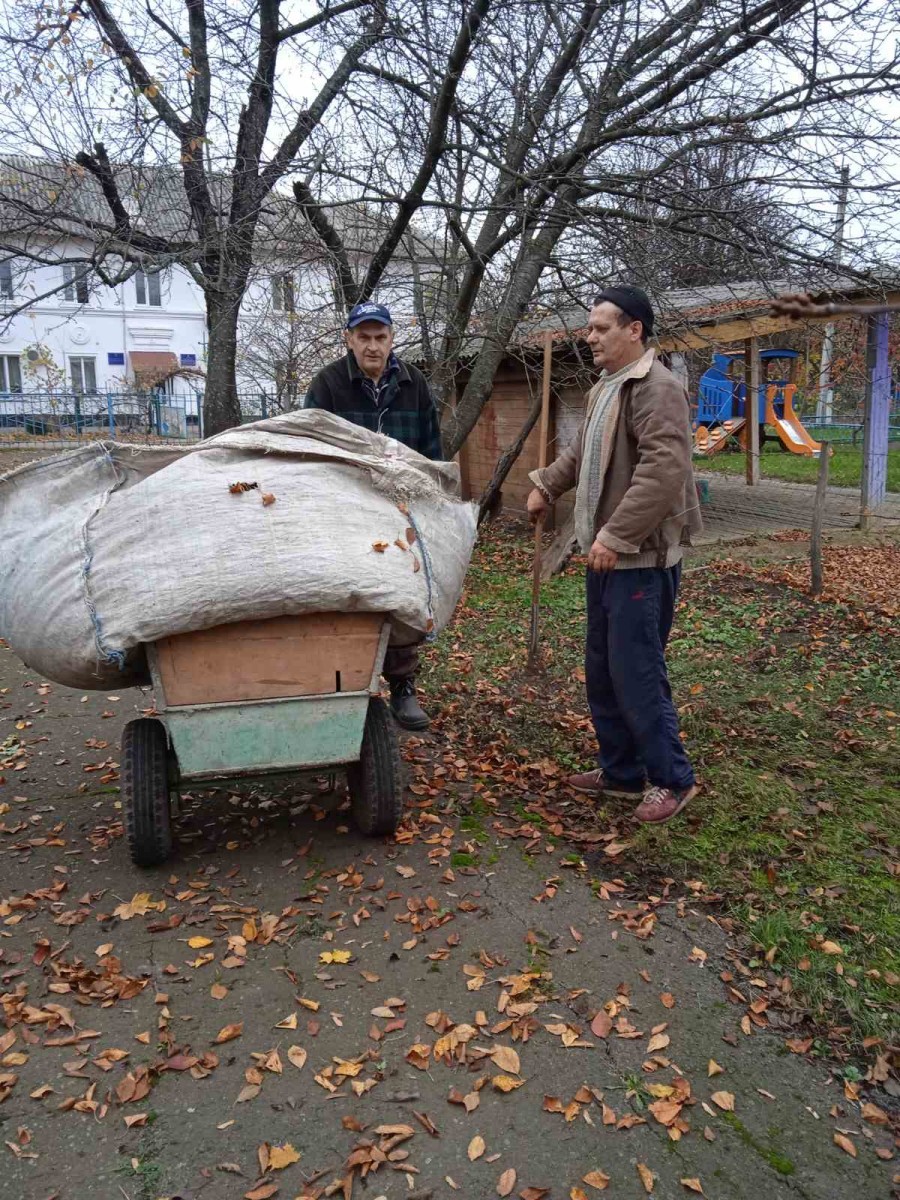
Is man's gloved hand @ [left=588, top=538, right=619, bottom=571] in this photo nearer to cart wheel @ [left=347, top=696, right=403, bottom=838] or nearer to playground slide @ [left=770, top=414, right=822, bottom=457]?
cart wheel @ [left=347, top=696, right=403, bottom=838]

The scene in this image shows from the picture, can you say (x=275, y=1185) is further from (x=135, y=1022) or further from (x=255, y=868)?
(x=255, y=868)

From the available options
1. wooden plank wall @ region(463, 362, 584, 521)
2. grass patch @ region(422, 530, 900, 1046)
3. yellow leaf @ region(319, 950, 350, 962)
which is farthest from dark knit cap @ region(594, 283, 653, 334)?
wooden plank wall @ region(463, 362, 584, 521)

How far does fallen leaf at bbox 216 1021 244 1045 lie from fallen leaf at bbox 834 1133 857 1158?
5.19 ft

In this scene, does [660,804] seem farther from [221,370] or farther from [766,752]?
[221,370]

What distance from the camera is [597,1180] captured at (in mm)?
2143

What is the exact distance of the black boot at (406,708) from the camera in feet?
15.5

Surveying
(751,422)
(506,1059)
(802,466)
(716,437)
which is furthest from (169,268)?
(802,466)

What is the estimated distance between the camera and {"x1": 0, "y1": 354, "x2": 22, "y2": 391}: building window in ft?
110

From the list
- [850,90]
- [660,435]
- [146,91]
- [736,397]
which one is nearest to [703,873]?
[660,435]

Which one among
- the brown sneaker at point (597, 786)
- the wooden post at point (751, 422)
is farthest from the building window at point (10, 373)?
the brown sneaker at point (597, 786)

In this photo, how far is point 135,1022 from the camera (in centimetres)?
270

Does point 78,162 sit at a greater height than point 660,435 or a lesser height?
greater

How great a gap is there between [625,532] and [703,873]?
130cm

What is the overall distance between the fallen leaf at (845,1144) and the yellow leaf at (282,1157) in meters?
1.30
